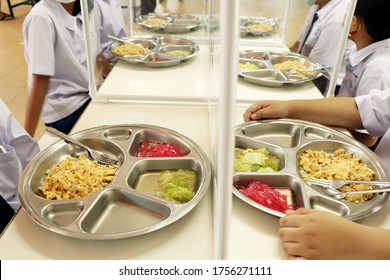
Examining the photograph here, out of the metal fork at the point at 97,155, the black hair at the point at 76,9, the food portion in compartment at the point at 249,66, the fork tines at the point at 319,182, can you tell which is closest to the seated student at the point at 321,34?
the food portion in compartment at the point at 249,66

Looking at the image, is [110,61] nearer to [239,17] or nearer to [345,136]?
[345,136]

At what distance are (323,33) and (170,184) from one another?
1.48 m

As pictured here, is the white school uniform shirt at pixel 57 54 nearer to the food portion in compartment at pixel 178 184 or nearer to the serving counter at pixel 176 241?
the food portion in compartment at pixel 178 184

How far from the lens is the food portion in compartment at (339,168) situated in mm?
844

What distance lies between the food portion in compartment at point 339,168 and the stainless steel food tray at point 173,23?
1.40 metres

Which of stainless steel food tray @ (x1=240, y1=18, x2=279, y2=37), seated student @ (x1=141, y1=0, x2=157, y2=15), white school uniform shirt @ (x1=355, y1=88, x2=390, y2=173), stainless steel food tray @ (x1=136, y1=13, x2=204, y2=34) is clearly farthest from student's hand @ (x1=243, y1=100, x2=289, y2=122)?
seated student @ (x1=141, y1=0, x2=157, y2=15)

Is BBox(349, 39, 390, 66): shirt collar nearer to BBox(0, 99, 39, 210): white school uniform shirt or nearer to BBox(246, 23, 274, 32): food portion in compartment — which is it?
BBox(246, 23, 274, 32): food portion in compartment

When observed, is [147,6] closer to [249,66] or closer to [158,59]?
[158,59]

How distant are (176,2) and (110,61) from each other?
0.91 metres

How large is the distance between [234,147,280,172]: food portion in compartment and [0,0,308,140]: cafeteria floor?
380 mm

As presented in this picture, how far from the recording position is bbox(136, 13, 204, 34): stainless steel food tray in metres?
2.15

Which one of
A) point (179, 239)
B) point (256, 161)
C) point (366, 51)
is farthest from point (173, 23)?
point (179, 239)

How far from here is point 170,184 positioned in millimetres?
847
